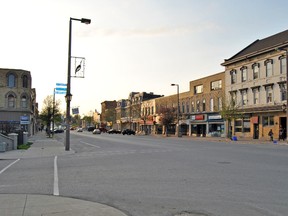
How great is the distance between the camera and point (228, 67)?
2245 inches

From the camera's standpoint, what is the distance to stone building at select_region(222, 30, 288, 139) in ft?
148

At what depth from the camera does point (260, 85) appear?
48.8 m

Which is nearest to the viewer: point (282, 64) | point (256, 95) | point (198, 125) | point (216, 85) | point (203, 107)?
point (282, 64)

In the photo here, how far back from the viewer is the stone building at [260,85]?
148 feet

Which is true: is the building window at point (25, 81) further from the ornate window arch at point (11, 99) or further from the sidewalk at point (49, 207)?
the sidewalk at point (49, 207)

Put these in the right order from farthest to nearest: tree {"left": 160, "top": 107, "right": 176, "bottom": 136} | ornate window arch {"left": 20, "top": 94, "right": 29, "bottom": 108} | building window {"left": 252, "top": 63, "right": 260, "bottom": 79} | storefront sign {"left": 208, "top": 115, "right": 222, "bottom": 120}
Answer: tree {"left": 160, "top": 107, "right": 176, "bottom": 136} → ornate window arch {"left": 20, "top": 94, "right": 29, "bottom": 108} → storefront sign {"left": 208, "top": 115, "right": 222, "bottom": 120} → building window {"left": 252, "top": 63, "right": 260, "bottom": 79}

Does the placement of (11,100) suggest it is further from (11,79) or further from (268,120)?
(268,120)

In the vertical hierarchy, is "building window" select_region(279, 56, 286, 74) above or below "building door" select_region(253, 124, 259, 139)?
above

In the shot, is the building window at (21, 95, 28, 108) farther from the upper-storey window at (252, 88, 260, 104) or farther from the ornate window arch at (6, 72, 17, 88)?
the upper-storey window at (252, 88, 260, 104)

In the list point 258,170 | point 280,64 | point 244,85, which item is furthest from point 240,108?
point 258,170

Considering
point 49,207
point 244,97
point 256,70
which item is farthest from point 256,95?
point 49,207

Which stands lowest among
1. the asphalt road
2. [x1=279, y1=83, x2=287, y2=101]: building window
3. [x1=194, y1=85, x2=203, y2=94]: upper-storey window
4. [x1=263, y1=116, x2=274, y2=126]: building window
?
the asphalt road

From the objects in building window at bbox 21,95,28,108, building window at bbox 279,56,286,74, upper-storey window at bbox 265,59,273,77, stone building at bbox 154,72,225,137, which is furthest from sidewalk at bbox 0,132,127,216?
Answer: building window at bbox 21,95,28,108

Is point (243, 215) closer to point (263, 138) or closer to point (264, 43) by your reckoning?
point (263, 138)
